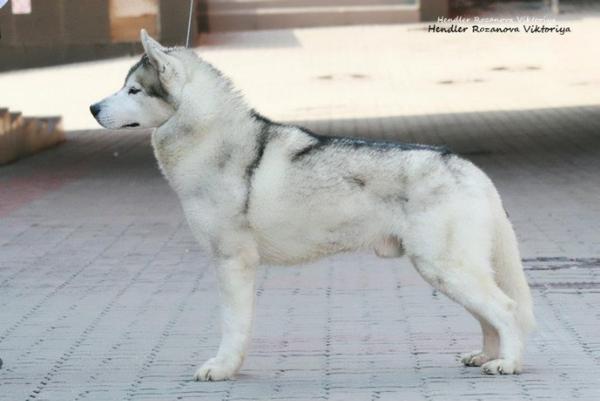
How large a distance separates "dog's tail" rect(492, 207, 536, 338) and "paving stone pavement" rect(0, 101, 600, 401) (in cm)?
26

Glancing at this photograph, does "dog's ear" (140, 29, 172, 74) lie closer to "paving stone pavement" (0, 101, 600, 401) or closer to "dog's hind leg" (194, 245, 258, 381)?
"dog's hind leg" (194, 245, 258, 381)

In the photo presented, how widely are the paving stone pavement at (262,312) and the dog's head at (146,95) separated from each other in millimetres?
1224

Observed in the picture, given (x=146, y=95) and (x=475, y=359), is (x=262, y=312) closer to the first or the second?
(x=475, y=359)

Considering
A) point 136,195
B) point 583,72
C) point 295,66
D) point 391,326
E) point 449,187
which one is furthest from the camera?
point 295,66

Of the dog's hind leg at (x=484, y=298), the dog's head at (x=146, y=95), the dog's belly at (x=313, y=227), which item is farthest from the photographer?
the dog's head at (x=146, y=95)

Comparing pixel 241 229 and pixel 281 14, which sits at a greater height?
pixel 241 229

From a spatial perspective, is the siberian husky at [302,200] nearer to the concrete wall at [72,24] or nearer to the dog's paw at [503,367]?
the dog's paw at [503,367]

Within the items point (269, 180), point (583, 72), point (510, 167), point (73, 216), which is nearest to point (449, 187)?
point (269, 180)

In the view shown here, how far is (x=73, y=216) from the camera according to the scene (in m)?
14.5

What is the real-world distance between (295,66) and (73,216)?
17.0 metres

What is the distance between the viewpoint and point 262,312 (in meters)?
9.53

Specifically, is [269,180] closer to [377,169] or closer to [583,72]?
[377,169]

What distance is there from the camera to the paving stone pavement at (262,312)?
7383 mm

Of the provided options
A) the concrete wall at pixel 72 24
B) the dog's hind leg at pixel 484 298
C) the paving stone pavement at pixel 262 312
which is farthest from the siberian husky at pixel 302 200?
the concrete wall at pixel 72 24
